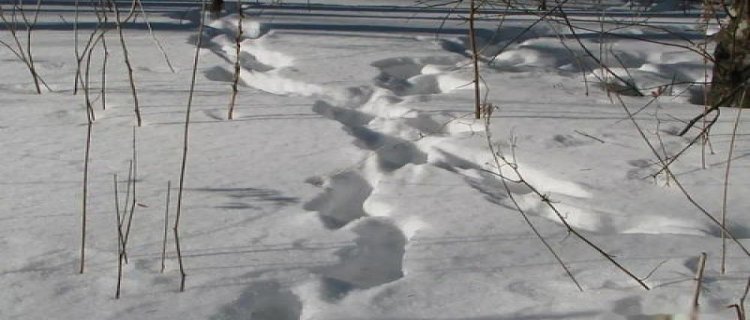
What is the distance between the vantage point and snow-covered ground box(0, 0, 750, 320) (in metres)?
2.00

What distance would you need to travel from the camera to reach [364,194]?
2883 millimetres

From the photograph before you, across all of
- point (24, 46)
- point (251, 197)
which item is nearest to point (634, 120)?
point (251, 197)

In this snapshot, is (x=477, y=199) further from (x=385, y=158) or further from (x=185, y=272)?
(x=185, y=272)

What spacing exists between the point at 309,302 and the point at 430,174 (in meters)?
1.05

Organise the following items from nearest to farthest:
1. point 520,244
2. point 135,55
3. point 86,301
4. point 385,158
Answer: point 86,301
point 520,244
point 385,158
point 135,55

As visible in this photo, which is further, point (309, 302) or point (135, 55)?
point (135, 55)

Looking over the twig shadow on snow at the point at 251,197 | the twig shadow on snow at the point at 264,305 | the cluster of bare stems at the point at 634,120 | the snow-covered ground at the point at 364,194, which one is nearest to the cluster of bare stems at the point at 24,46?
the snow-covered ground at the point at 364,194

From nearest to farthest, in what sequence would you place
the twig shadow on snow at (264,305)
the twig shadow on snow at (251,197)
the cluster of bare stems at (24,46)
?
the twig shadow on snow at (264,305) < the twig shadow on snow at (251,197) < the cluster of bare stems at (24,46)

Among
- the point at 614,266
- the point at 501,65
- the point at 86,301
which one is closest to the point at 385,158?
the point at 614,266

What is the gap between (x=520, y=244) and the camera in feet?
7.66

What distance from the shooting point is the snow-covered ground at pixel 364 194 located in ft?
6.56

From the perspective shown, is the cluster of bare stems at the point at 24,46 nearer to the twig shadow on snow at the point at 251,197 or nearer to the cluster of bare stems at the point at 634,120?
the twig shadow on snow at the point at 251,197

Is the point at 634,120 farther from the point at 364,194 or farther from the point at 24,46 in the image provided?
the point at 24,46

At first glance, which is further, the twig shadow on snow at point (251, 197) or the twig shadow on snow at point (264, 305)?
the twig shadow on snow at point (251, 197)
